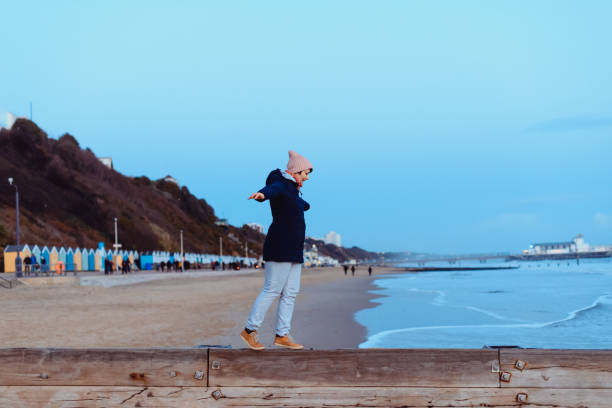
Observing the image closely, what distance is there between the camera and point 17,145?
87.5 m

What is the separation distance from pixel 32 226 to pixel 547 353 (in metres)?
66.0

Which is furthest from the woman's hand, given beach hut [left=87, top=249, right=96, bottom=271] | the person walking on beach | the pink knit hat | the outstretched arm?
beach hut [left=87, top=249, right=96, bottom=271]

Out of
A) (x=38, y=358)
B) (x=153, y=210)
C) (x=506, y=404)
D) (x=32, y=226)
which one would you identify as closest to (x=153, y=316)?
(x=38, y=358)

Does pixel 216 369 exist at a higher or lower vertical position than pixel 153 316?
higher

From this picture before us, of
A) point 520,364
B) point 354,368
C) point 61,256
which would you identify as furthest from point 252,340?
point 61,256

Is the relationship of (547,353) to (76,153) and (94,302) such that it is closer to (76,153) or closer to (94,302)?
(94,302)

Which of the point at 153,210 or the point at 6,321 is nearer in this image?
the point at 6,321

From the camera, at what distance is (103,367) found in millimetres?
3840

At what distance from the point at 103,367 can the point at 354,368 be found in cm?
160

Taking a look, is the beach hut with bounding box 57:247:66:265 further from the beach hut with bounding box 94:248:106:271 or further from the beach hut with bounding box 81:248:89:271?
the beach hut with bounding box 94:248:106:271

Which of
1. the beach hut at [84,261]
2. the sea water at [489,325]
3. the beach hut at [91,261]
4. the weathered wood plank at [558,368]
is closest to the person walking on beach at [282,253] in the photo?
the weathered wood plank at [558,368]

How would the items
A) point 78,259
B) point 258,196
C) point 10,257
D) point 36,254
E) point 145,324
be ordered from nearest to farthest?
1. point 258,196
2. point 145,324
3. point 10,257
4. point 36,254
5. point 78,259

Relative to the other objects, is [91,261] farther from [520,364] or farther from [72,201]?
[520,364]

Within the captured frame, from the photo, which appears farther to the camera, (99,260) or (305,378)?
(99,260)
